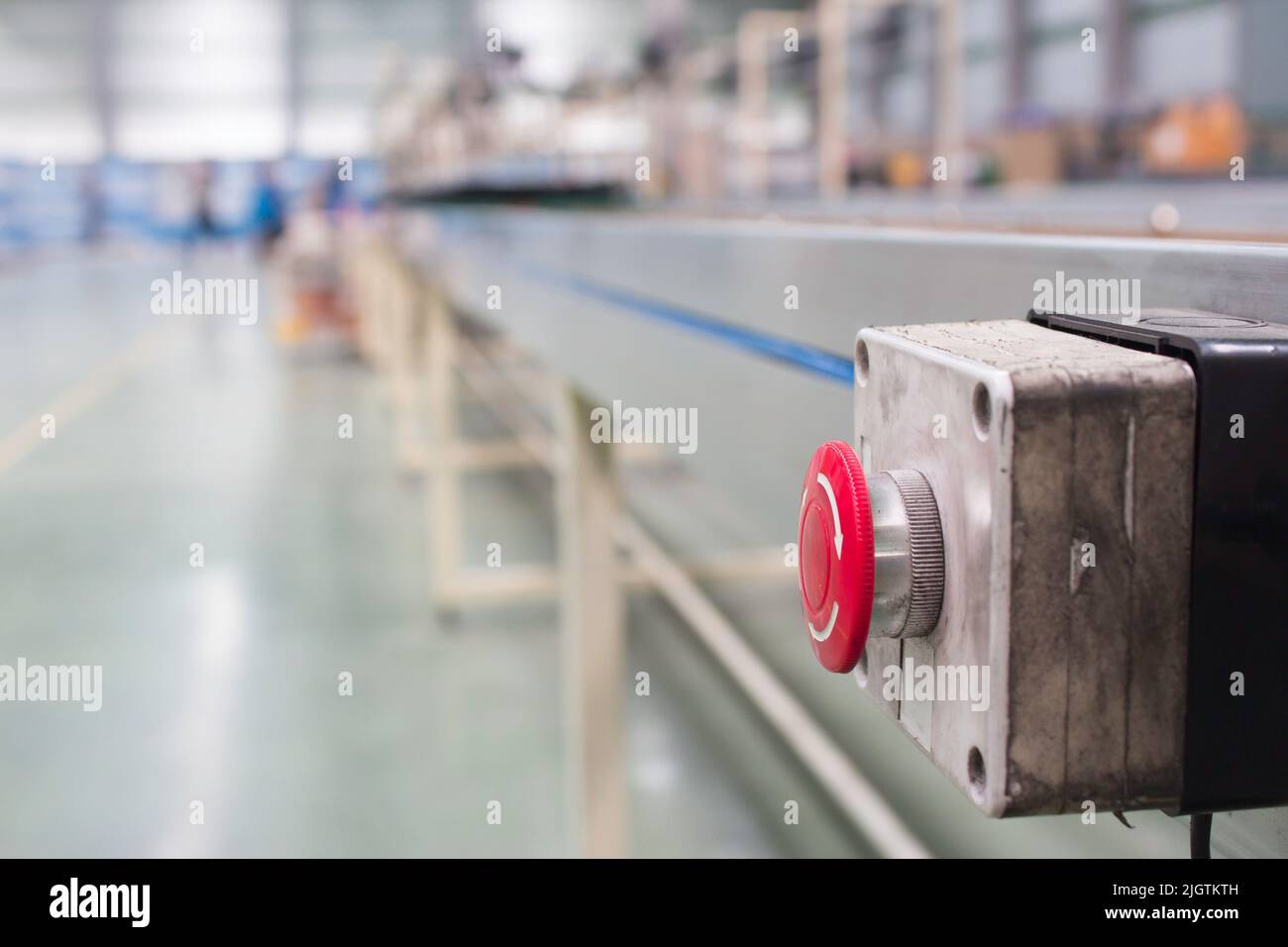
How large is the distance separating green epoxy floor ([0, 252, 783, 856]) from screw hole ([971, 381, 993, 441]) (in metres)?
1.91

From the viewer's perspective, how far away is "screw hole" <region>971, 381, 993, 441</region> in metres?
0.29

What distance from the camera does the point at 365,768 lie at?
247 cm

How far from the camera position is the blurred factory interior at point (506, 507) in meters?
1.20

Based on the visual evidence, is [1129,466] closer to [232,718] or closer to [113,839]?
[113,839]

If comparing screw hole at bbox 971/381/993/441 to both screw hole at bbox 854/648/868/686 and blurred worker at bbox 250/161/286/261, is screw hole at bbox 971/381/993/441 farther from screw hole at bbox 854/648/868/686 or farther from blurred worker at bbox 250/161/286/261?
blurred worker at bbox 250/161/286/261

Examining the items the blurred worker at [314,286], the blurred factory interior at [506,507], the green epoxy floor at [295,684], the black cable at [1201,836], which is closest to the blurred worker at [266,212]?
the blurred factory interior at [506,507]

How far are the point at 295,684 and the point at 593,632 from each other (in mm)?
1391

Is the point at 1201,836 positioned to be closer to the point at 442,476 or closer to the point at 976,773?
the point at 976,773
